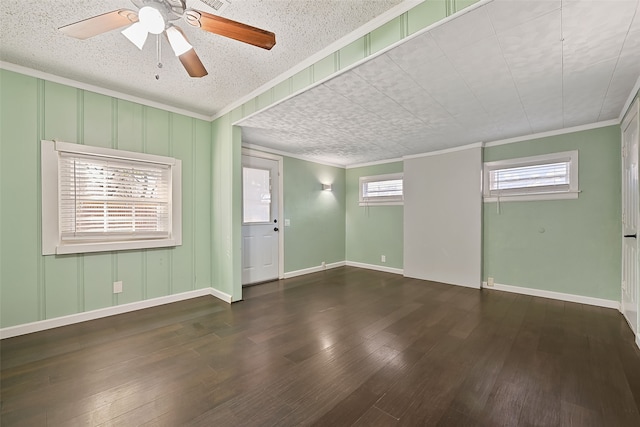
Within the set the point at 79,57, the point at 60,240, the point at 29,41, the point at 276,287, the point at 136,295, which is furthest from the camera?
the point at 276,287

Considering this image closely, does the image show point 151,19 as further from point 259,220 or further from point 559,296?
point 559,296

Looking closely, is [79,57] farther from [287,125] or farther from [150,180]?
[287,125]

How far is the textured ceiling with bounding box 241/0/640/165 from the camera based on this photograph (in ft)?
5.47

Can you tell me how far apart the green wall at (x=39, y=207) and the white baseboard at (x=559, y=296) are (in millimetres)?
4609

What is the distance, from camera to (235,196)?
11.7 ft

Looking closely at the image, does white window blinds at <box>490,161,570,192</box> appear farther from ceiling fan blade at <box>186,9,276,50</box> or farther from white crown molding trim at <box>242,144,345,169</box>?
ceiling fan blade at <box>186,9,276,50</box>

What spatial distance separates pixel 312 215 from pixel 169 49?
147 inches

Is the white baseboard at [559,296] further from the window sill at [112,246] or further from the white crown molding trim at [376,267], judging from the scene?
the window sill at [112,246]

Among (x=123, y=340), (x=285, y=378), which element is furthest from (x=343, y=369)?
(x=123, y=340)

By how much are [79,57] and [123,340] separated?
8.68ft

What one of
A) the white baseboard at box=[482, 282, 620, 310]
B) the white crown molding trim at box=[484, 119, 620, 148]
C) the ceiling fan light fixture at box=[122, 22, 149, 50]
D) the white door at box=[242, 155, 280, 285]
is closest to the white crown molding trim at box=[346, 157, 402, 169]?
the white crown molding trim at box=[484, 119, 620, 148]

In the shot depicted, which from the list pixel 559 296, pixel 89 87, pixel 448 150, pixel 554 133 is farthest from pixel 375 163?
pixel 89 87

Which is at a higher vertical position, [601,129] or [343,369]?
[601,129]

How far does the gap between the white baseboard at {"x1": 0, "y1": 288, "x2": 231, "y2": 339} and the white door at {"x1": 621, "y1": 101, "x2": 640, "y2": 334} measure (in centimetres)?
449
